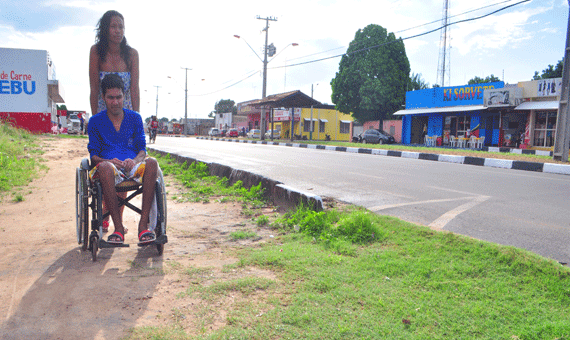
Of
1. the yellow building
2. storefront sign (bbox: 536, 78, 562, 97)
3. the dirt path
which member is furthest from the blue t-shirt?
the yellow building

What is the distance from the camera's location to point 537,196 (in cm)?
612

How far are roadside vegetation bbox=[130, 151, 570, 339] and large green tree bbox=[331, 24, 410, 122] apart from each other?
35.2 metres

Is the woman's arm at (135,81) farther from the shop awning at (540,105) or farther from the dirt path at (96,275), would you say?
the shop awning at (540,105)

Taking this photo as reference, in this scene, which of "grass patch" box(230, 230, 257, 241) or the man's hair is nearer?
the man's hair

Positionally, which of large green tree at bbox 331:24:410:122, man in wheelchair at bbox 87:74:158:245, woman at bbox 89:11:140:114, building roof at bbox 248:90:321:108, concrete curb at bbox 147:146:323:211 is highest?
large green tree at bbox 331:24:410:122

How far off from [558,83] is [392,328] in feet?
82.6

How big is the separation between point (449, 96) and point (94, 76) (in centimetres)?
2840

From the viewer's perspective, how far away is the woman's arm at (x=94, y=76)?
3934 millimetres

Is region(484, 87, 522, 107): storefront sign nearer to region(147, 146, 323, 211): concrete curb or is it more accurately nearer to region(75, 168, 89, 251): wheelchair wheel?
region(147, 146, 323, 211): concrete curb

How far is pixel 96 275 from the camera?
2.88 m

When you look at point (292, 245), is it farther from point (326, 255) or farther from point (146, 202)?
point (146, 202)

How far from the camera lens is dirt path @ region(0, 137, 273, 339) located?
216cm

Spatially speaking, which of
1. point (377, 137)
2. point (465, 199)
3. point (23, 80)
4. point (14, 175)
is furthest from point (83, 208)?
point (377, 137)

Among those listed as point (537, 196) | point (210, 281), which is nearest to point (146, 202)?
point (210, 281)
